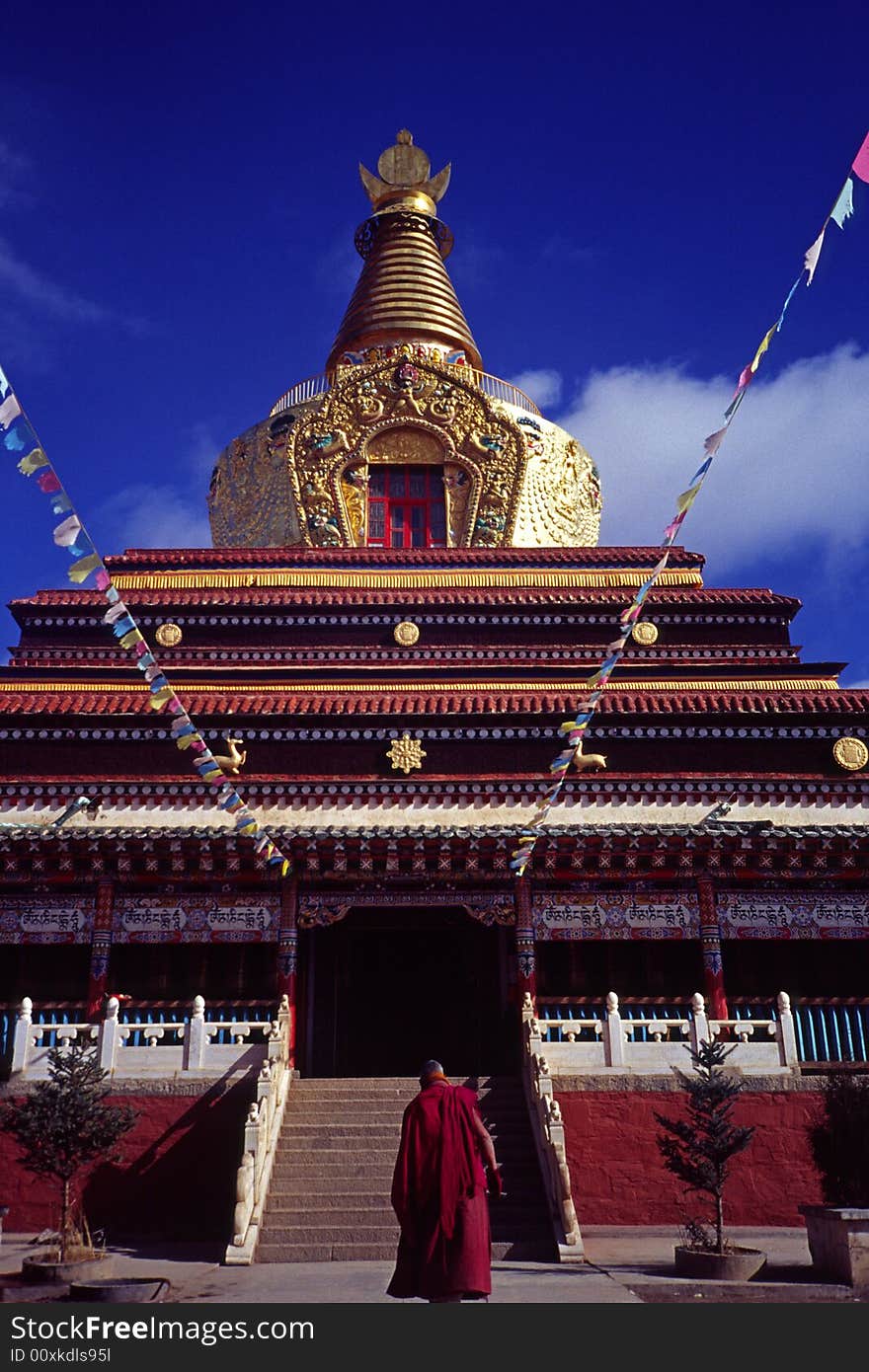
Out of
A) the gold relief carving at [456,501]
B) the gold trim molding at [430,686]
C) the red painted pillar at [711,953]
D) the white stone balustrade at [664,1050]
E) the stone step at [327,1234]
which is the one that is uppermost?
the gold relief carving at [456,501]

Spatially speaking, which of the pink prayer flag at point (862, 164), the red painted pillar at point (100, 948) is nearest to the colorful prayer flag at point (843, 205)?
the pink prayer flag at point (862, 164)

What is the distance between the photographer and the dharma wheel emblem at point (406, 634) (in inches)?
925

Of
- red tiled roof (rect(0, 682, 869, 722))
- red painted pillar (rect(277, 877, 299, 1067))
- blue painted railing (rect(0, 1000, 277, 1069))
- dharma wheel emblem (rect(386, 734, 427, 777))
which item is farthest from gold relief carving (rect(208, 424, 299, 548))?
blue painted railing (rect(0, 1000, 277, 1069))

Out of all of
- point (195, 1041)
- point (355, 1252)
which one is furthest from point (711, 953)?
point (195, 1041)

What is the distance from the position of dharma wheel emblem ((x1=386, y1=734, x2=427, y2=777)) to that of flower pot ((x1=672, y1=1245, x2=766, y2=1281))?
9.97 metres

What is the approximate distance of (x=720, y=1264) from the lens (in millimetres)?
10344

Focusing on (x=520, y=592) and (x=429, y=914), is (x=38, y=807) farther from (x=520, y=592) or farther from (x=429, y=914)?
(x=520, y=592)

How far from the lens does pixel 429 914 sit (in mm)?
19094

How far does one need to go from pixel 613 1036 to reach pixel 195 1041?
536 centimetres

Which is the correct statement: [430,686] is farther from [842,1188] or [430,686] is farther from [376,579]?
[842,1188]

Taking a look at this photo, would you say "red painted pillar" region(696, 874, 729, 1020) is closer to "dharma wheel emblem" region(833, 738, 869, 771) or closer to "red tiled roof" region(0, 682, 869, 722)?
"red tiled roof" region(0, 682, 869, 722)

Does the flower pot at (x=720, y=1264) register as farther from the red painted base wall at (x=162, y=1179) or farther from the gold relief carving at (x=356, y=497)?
the gold relief carving at (x=356, y=497)

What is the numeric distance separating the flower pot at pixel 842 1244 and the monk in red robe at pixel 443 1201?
4.01 m

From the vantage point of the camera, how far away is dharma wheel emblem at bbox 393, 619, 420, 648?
2350 centimetres
